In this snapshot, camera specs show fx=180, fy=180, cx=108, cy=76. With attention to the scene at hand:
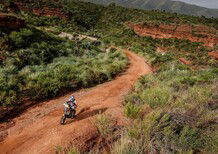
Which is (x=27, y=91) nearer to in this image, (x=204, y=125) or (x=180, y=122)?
(x=180, y=122)

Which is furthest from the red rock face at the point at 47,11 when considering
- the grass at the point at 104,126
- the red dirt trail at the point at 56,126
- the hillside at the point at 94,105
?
the grass at the point at 104,126

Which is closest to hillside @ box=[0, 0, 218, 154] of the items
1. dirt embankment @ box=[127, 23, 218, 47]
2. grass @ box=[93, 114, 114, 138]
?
grass @ box=[93, 114, 114, 138]

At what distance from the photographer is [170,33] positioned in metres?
41.1

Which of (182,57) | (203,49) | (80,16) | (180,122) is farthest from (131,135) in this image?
(80,16)

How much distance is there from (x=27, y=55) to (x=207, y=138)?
12697 millimetres

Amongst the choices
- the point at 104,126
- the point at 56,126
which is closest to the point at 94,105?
the point at 56,126

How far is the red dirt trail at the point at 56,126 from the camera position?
516 cm

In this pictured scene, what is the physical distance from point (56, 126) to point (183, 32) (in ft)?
132

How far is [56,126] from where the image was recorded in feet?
20.6

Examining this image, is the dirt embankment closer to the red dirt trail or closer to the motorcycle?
the red dirt trail

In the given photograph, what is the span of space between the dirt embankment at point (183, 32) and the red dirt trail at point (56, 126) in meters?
34.8

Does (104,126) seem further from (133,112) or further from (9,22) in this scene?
(9,22)

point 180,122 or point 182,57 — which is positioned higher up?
point 180,122

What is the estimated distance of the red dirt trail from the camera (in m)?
5.16
